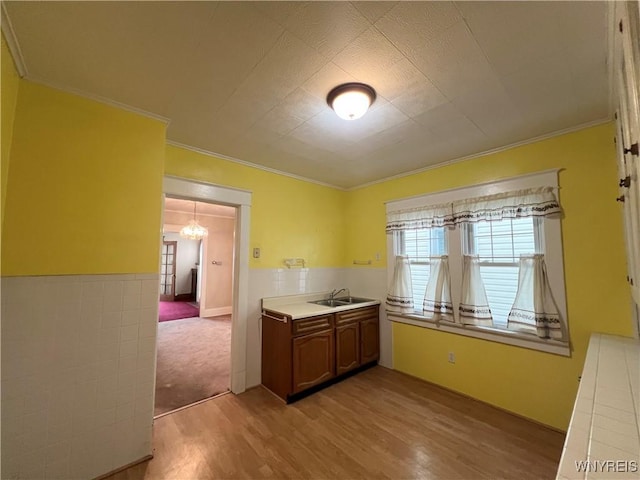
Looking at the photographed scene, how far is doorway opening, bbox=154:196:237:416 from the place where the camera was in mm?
2992

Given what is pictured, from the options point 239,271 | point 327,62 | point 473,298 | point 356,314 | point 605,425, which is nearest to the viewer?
point 605,425

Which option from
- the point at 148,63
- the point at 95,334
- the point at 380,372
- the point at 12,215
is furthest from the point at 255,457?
the point at 148,63

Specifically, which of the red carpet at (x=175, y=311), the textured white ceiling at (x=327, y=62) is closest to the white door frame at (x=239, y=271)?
the textured white ceiling at (x=327, y=62)

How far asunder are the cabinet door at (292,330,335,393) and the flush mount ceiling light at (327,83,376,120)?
2127mm

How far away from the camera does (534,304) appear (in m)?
2.29

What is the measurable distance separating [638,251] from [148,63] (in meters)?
2.56

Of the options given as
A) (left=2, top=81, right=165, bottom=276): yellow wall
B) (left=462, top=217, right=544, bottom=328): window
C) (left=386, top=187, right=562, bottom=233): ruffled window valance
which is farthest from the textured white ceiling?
(left=462, top=217, right=544, bottom=328): window

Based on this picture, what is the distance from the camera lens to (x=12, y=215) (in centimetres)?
154

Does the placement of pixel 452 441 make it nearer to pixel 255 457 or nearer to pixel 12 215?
pixel 255 457

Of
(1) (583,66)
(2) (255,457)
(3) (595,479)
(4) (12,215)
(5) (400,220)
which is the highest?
(1) (583,66)

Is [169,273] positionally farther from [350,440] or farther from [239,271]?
[350,440]

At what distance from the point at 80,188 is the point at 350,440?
8.88 feet

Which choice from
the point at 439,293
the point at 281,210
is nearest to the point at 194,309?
the point at 281,210

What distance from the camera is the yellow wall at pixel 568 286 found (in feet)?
6.65
